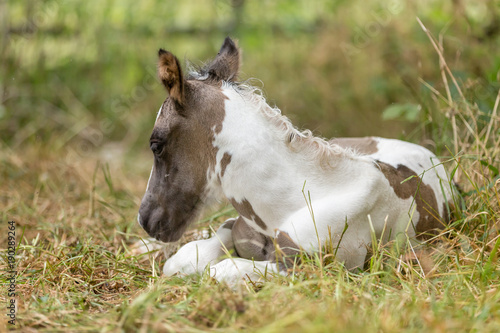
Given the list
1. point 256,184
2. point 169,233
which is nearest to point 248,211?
point 256,184

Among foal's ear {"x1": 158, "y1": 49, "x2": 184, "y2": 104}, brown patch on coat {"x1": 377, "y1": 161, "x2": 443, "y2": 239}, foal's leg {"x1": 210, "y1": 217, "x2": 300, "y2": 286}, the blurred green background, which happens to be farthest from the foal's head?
the blurred green background

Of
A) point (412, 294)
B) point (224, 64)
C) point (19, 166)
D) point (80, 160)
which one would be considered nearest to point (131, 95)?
point (80, 160)

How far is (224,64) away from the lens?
3098mm

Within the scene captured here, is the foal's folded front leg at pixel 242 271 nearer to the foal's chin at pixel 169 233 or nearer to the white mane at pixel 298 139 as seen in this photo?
the foal's chin at pixel 169 233

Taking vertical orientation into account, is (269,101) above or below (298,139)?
above

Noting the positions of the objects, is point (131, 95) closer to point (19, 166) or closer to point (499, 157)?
point (19, 166)

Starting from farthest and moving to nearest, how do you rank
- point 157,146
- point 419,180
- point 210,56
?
point 210,56
point 419,180
point 157,146

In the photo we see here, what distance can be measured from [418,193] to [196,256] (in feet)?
3.89

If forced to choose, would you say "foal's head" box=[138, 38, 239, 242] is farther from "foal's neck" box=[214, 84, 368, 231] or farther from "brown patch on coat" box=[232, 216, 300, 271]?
"brown patch on coat" box=[232, 216, 300, 271]

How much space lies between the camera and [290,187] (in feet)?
9.13

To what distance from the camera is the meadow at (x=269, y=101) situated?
224 cm

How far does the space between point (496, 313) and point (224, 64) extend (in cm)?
176

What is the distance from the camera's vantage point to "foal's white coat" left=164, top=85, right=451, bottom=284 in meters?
2.73

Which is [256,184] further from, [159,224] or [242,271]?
[159,224]
